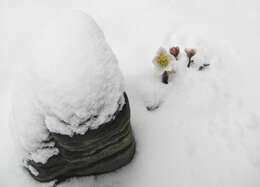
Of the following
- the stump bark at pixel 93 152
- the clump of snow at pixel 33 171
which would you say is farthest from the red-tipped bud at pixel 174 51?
the clump of snow at pixel 33 171

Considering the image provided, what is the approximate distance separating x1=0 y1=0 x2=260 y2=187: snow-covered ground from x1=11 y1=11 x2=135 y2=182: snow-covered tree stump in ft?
1.12

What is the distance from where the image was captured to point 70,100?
0.94 metres

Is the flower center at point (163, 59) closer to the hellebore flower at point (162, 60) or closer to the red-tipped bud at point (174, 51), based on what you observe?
the hellebore flower at point (162, 60)

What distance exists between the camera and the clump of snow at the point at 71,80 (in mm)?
936

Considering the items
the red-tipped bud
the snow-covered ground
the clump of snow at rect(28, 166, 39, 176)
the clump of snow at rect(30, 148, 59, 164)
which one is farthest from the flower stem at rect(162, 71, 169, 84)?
the clump of snow at rect(28, 166, 39, 176)

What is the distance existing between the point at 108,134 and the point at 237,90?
119cm

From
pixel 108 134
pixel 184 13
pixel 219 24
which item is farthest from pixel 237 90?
pixel 108 134

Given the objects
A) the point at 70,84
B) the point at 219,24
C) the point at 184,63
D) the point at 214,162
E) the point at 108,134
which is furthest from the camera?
the point at 219,24

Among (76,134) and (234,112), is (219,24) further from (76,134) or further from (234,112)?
(76,134)

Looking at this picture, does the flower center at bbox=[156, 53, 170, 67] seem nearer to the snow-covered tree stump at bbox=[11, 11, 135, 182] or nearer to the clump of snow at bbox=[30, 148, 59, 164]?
the snow-covered tree stump at bbox=[11, 11, 135, 182]

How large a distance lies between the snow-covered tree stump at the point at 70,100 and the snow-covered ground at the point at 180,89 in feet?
1.12

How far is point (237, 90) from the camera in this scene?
5.37ft

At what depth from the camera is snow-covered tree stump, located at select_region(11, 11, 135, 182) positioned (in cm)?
94

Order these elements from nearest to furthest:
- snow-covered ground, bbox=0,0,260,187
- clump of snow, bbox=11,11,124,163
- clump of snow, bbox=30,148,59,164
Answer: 1. clump of snow, bbox=11,11,124,163
2. clump of snow, bbox=30,148,59,164
3. snow-covered ground, bbox=0,0,260,187
